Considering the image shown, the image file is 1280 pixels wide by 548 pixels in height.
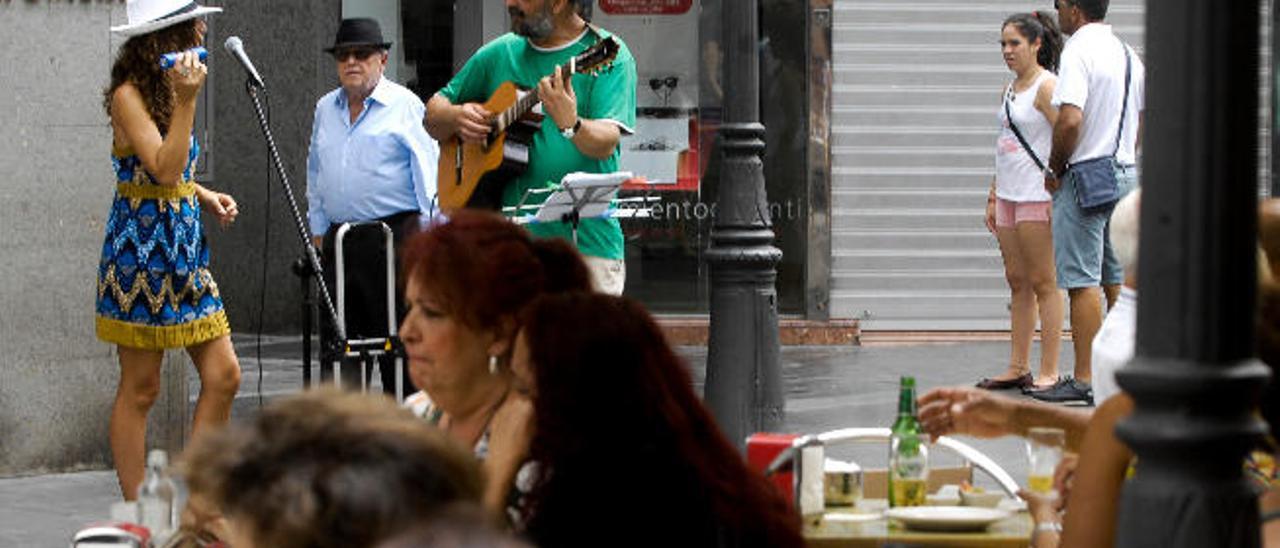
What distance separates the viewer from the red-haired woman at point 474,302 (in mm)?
5031

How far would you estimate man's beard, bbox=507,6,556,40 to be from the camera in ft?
26.2

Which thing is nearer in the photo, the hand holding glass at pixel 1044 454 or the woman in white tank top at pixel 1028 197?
the hand holding glass at pixel 1044 454

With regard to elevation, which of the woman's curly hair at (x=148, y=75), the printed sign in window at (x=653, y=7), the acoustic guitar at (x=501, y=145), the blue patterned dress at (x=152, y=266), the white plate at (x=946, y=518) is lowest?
the white plate at (x=946, y=518)

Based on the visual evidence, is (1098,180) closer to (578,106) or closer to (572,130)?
(578,106)

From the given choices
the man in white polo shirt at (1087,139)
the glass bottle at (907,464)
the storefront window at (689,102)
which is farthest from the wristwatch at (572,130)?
the storefront window at (689,102)

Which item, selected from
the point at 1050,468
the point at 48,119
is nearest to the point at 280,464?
the point at 1050,468

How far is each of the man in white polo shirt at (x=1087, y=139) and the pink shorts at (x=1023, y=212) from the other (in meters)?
0.45

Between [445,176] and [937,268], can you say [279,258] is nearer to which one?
[937,268]

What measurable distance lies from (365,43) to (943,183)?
241 inches

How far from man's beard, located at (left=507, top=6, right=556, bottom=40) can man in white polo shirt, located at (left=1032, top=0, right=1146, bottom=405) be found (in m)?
4.23

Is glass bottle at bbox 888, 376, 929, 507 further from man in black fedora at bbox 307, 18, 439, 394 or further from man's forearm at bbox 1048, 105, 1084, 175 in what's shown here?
man's forearm at bbox 1048, 105, 1084, 175

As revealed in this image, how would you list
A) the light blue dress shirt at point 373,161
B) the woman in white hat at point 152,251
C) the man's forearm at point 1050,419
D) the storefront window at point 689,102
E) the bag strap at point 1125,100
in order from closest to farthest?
1. the man's forearm at point 1050,419
2. the woman in white hat at point 152,251
3. the light blue dress shirt at point 373,161
4. the bag strap at point 1125,100
5. the storefront window at point 689,102

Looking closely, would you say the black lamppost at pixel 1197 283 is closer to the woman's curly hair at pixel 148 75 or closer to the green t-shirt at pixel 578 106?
the green t-shirt at pixel 578 106

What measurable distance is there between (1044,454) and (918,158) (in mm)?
10683
